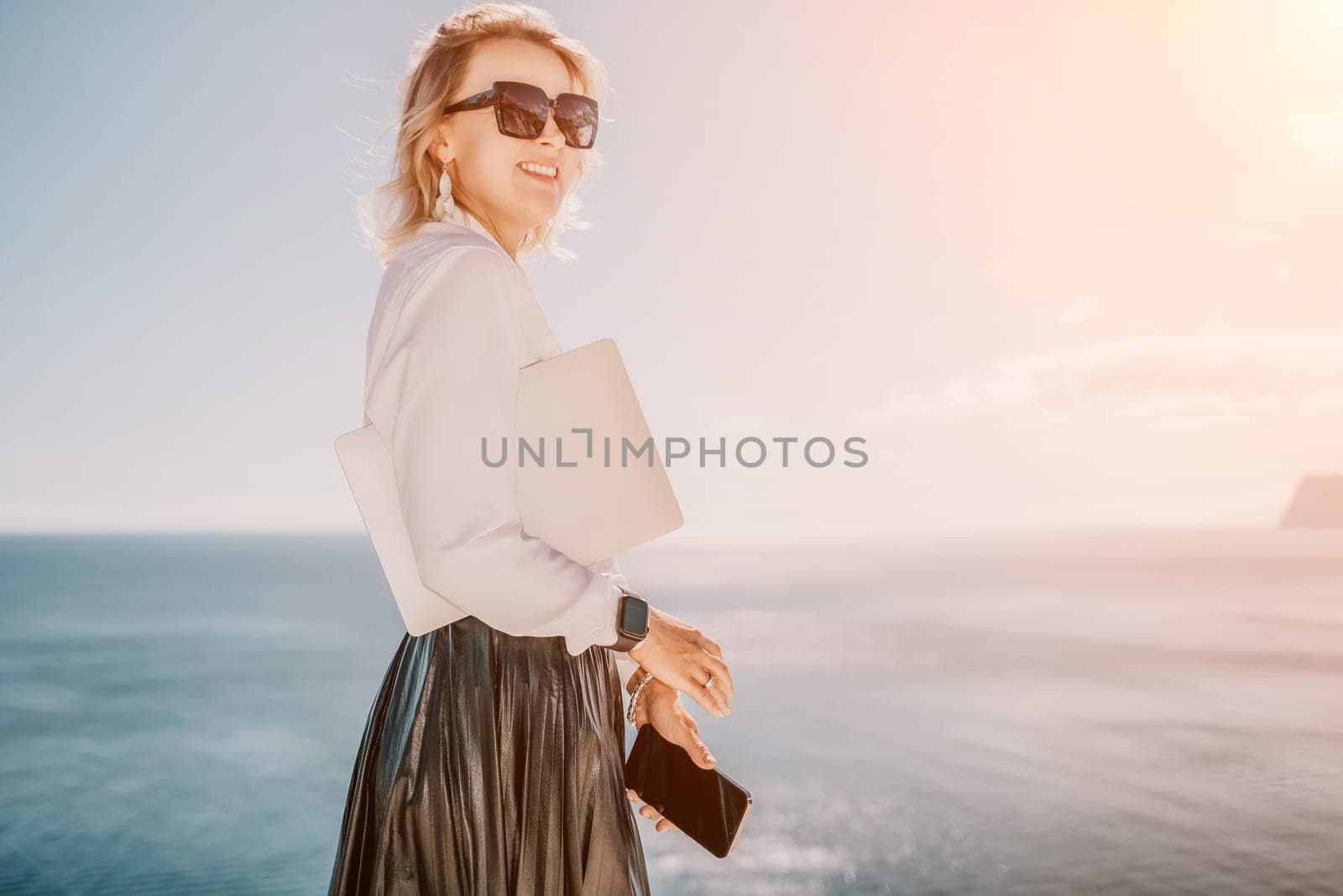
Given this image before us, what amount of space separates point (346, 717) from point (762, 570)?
31.1m

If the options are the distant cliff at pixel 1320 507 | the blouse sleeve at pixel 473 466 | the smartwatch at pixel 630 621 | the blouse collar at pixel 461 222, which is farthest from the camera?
the distant cliff at pixel 1320 507

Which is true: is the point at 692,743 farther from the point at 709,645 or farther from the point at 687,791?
the point at 709,645

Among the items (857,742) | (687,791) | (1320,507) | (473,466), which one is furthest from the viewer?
(1320,507)

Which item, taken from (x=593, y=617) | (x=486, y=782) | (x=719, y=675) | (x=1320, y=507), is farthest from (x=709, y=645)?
(x=1320, y=507)

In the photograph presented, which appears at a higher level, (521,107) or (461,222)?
(521,107)

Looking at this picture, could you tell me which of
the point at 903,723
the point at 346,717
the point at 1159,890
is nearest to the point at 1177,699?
the point at 903,723

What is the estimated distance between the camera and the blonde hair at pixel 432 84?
1.24 m

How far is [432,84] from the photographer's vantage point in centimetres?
124

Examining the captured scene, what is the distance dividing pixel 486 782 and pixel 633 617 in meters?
0.27

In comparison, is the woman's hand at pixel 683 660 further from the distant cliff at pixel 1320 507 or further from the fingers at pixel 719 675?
the distant cliff at pixel 1320 507

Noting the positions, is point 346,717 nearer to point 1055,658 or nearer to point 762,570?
point 1055,658

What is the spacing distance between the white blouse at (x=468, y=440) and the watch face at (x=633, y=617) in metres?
0.01

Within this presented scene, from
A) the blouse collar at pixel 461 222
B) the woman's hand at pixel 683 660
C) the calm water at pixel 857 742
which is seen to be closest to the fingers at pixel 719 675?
the woman's hand at pixel 683 660

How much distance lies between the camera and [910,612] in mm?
27672
